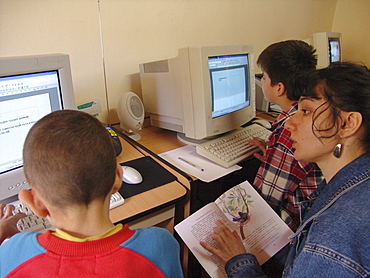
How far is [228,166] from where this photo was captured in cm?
117

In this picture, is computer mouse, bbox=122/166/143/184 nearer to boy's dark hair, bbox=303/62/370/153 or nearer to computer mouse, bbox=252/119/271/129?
boy's dark hair, bbox=303/62/370/153

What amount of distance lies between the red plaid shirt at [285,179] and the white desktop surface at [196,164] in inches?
5.5

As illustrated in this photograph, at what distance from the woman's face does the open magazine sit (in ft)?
0.92

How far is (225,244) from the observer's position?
92 cm

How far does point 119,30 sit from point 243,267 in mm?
1288

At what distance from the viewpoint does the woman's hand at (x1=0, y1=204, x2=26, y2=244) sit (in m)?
0.74

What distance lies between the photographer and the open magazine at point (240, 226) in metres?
0.92

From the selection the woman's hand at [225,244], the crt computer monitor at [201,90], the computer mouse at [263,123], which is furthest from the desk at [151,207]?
the computer mouse at [263,123]

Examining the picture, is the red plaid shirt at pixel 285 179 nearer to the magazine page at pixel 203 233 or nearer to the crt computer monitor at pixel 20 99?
the magazine page at pixel 203 233

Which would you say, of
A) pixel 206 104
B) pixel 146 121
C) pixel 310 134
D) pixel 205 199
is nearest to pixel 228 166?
pixel 205 199

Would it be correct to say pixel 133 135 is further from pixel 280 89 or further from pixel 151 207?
pixel 280 89

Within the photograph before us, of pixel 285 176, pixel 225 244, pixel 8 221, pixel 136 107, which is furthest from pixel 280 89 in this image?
pixel 8 221

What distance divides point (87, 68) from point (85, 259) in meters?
1.16

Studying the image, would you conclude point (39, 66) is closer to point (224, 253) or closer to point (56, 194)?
point (56, 194)
